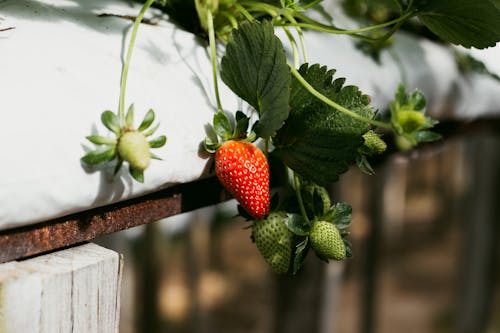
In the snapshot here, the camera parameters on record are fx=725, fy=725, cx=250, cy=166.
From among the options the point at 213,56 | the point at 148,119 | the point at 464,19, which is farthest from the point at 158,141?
the point at 464,19

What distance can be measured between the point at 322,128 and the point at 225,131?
8 cm

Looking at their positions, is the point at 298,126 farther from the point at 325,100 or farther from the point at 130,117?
the point at 130,117

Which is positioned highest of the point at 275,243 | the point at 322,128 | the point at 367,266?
the point at 322,128

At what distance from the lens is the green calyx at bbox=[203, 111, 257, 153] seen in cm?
61

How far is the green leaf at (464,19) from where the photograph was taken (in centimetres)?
61

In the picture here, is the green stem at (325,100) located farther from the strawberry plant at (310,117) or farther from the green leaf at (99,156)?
the green leaf at (99,156)

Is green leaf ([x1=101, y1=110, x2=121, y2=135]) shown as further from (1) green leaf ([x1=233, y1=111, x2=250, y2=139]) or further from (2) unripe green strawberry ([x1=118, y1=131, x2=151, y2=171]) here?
(1) green leaf ([x1=233, y1=111, x2=250, y2=139])

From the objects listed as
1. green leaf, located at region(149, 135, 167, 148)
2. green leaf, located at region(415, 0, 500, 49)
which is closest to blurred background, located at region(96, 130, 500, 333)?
green leaf, located at region(415, 0, 500, 49)

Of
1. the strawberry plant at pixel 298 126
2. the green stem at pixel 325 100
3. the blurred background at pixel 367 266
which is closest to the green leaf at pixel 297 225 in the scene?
the strawberry plant at pixel 298 126

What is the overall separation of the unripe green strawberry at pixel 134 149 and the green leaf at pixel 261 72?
10 centimetres

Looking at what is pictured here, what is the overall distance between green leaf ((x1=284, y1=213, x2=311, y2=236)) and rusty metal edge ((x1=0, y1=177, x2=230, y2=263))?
0.28 feet

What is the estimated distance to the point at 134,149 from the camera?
20.2 inches

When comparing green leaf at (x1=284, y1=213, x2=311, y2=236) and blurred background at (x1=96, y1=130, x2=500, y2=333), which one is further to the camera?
blurred background at (x1=96, y1=130, x2=500, y2=333)

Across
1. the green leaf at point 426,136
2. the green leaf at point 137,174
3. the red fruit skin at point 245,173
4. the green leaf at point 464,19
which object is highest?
the green leaf at point 464,19
